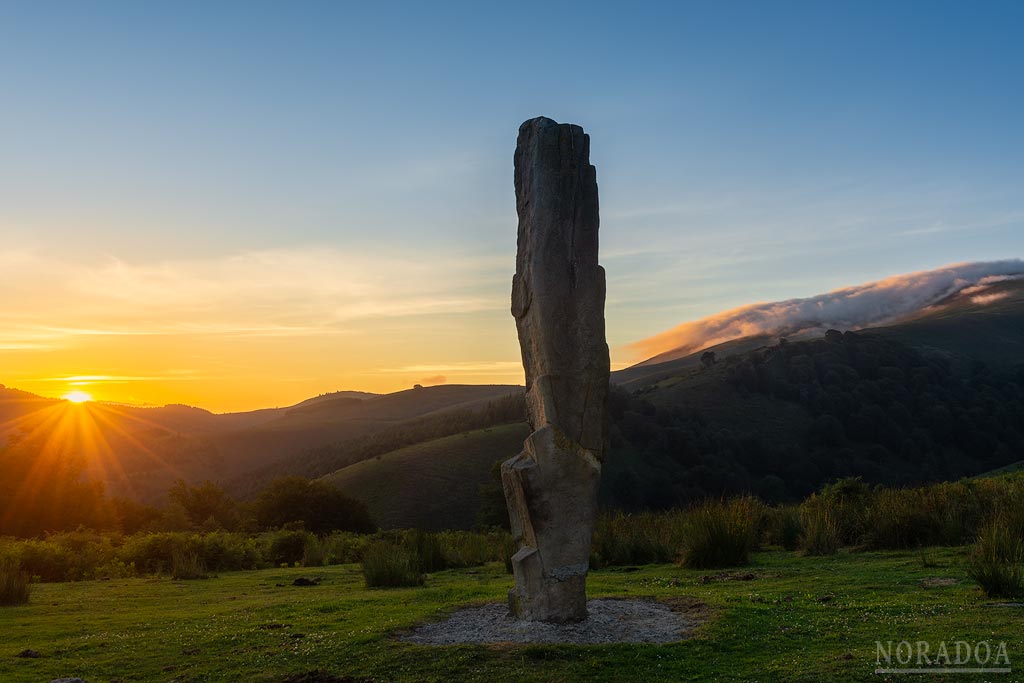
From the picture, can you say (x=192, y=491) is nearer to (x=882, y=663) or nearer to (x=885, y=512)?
(x=885, y=512)

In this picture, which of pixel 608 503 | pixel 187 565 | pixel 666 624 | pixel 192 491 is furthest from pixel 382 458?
pixel 666 624

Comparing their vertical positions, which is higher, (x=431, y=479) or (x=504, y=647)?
(x=504, y=647)

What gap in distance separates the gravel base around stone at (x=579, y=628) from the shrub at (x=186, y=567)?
9.14 meters

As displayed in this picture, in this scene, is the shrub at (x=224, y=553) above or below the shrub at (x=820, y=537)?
above

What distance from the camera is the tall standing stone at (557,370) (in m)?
9.38

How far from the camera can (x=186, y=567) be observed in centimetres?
1736

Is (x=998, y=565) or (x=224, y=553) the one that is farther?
(x=224, y=553)

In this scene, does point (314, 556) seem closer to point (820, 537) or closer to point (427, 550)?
point (427, 550)

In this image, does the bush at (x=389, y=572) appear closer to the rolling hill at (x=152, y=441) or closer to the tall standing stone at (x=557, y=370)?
the tall standing stone at (x=557, y=370)

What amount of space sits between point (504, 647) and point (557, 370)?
3.25m

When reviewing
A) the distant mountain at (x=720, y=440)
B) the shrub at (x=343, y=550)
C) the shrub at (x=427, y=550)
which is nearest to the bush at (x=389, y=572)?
the shrub at (x=427, y=550)

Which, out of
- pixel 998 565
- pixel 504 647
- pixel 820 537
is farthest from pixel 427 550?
pixel 998 565

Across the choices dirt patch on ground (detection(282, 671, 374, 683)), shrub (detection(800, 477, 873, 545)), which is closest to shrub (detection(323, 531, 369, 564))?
shrub (detection(800, 477, 873, 545))

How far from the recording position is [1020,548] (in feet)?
34.6
